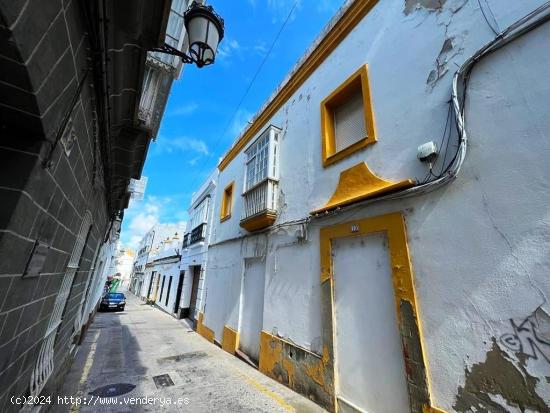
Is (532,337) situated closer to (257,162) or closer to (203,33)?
(203,33)

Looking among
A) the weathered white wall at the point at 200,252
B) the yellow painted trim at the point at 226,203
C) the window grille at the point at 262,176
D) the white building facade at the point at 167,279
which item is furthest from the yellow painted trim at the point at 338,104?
the white building facade at the point at 167,279

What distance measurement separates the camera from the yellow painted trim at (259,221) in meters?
6.33

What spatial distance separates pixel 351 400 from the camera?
12.3 feet

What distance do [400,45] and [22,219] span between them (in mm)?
5170

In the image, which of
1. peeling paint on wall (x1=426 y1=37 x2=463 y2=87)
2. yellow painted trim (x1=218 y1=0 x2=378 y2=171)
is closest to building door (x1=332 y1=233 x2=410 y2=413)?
peeling paint on wall (x1=426 y1=37 x2=463 y2=87)

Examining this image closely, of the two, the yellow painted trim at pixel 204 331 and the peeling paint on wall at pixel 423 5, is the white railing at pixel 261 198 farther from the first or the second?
the yellow painted trim at pixel 204 331

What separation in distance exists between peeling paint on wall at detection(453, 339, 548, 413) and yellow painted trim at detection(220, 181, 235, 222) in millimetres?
7924

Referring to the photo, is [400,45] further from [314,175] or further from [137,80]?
[137,80]

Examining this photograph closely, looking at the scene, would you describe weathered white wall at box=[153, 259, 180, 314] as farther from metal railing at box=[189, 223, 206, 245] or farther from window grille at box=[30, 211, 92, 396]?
window grille at box=[30, 211, 92, 396]

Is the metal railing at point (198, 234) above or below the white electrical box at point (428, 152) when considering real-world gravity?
above

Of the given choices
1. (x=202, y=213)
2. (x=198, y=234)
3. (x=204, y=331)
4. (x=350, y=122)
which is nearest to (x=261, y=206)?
(x=350, y=122)

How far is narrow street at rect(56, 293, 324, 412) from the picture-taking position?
4.12 meters

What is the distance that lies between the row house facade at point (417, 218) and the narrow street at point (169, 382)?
0.51 meters

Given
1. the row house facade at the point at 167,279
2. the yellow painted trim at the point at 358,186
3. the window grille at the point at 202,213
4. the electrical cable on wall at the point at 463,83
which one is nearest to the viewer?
the electrical cable on wall at the point at 463,83
